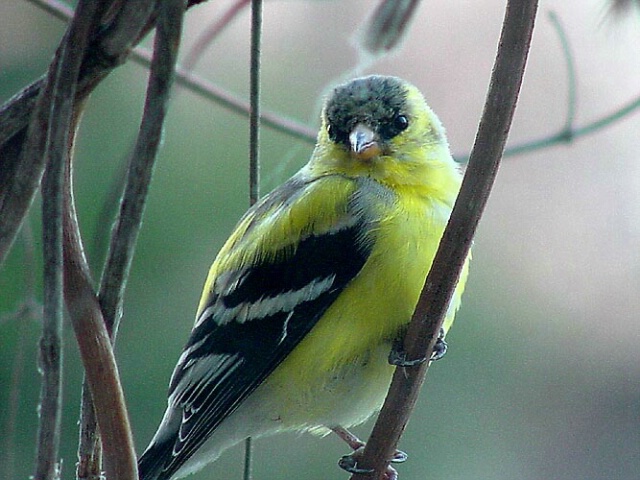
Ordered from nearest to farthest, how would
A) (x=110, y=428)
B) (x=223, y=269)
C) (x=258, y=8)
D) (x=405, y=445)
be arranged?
(x=110, y=428)
(x=258, y=8)
(x=223, y=269)
(x=405, y=445)

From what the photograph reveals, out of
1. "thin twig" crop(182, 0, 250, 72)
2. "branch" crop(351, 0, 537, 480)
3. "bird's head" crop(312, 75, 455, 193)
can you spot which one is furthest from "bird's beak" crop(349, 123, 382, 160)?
"branch" crop(351, 0, 537, 480)

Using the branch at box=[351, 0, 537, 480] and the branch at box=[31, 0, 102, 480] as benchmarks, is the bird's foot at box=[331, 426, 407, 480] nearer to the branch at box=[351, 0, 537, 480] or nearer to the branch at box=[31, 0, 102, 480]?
the branch at box=[351, 0, 537, 480]

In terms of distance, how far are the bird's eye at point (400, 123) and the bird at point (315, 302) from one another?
0.8 inches

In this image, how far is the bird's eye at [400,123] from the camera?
171cm

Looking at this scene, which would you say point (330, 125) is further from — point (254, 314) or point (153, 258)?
point (153, 258)

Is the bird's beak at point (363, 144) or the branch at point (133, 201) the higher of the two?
the bird's beak at point (363, 144)

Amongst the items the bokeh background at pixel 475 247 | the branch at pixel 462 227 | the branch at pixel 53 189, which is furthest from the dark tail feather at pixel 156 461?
the bokeh background at pixel 475 247

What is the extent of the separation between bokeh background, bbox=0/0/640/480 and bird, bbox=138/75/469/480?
3.14ft

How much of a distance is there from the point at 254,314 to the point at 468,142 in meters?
1.62

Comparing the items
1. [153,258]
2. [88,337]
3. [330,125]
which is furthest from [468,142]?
[88,337]

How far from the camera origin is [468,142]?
291 cm

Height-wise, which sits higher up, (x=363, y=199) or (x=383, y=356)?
(x=363, y=199)

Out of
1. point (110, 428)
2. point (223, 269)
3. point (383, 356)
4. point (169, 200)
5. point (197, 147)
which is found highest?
point (197, 147)

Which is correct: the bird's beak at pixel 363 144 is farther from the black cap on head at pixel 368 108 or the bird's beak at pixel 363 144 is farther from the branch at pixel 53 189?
the branch at pixel 53 189
